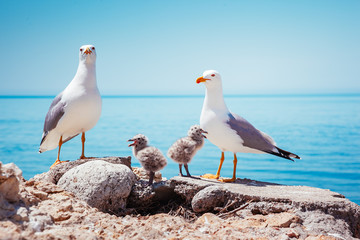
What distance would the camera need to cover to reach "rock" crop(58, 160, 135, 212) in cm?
448

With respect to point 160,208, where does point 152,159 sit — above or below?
above

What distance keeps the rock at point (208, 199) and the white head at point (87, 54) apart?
2.91 metres

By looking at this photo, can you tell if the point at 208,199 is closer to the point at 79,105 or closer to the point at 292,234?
the point at 292,234

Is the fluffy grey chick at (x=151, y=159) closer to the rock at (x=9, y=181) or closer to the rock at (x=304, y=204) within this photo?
the rock at (x=304, y=204)

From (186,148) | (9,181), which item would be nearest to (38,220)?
(9,181)

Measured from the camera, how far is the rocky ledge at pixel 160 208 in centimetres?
340

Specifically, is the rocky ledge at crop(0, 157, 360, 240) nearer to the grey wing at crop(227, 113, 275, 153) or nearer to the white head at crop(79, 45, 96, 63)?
the grey wing at crop(227, 113, 275, 153)

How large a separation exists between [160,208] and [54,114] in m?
2.43

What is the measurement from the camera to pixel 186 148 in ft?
17.4

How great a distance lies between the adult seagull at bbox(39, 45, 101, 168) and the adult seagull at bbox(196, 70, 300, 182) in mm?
1767

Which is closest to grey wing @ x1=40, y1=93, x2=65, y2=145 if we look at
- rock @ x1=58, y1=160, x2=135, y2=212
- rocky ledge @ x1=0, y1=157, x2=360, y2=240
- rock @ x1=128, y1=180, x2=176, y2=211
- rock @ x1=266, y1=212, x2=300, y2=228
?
rocky ledge @ x1=0, y1=157, x2=360, y2=240

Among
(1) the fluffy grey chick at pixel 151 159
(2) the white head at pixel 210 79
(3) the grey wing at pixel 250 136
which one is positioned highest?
(2) the white head at pixel 210 79

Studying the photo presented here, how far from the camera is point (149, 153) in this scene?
5055mm

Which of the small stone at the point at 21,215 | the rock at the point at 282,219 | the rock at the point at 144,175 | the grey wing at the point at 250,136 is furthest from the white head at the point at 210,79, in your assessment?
the small stone at the point at 21,215
